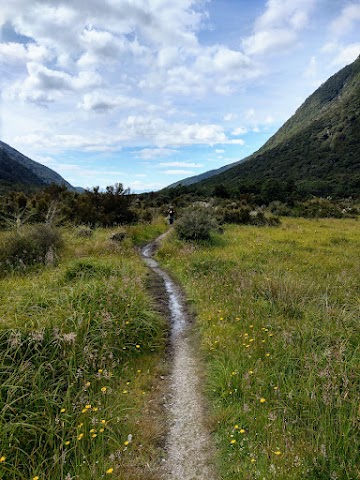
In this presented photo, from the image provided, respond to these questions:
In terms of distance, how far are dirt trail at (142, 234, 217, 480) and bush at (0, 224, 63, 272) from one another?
226 inches

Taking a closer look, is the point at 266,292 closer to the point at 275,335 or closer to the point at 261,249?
the point at 275,335

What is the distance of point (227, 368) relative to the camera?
200 inches

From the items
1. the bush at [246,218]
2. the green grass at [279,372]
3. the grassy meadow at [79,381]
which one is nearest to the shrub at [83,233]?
the green grass at [279,372]

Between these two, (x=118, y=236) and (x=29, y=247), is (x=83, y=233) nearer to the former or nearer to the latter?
(x=118, y=236)

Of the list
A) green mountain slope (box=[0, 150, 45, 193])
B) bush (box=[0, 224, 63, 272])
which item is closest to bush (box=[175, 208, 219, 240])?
bush (box=[0, 224, 63, 272])

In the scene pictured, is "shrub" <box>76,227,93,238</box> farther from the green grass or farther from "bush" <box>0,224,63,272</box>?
the green grass

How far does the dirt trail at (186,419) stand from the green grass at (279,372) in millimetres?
175

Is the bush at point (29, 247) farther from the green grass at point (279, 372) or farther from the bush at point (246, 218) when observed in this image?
the bush at point (246, 218)

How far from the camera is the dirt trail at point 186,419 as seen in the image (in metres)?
3.58

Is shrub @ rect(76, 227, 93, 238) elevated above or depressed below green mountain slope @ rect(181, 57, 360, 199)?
below

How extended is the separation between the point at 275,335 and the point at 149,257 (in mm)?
9405

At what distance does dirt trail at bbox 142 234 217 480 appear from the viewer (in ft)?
11.7

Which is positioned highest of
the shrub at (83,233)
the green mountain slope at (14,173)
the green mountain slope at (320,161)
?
the green mountain slope at (14,173)

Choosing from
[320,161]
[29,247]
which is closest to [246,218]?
[29,247]
